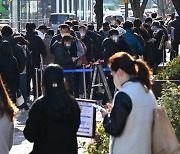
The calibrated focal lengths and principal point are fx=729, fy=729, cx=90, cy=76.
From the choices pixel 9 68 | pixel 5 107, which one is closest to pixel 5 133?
pixel 5 107

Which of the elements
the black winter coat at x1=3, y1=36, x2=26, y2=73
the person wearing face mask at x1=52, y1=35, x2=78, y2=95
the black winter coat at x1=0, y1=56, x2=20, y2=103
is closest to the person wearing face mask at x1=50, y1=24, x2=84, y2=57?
the person wearing face mask at x1=52, y1=35, x2=78, y2=95

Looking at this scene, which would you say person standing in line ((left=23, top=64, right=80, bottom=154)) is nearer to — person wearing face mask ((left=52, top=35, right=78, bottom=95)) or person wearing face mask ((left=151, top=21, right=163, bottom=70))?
person wearing face mask ((left=52, top=35, right=78, bottom=95))

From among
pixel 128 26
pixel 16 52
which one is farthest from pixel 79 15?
pixel 16 52

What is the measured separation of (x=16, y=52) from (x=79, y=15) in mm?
40577

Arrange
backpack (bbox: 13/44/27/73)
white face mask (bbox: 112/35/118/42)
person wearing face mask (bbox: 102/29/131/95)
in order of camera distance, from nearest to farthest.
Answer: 1. backpack (bbox: 13/44/27/73)
2. person wearing face mask (bbox: 102/29/131/95)
3. white face mask (bbox: 112/35/118/42)

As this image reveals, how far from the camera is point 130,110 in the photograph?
6.46 meters

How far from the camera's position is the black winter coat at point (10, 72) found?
1466 centimetres

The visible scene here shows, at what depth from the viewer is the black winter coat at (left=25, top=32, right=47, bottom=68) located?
17.9m

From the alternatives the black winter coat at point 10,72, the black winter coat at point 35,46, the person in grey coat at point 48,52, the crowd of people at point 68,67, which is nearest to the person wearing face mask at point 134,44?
the crowd of people at point 68,67

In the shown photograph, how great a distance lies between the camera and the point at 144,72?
6.66 metres

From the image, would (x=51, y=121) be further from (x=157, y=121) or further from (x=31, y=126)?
(x=157, y=121)

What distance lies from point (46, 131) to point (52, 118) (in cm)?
15

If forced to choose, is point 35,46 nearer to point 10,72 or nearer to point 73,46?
point 73,46

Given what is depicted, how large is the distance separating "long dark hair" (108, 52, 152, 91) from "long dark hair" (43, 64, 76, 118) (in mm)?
507
